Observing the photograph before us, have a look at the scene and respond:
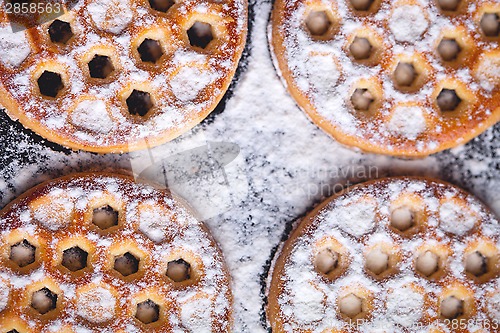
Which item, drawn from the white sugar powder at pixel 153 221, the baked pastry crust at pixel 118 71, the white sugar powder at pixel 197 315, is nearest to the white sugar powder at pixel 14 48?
the baked pastry crust at pixel 118 71

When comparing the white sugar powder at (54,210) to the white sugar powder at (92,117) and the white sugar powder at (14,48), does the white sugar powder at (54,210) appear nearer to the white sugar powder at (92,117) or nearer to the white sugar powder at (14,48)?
the white sugar powder at (92,117)

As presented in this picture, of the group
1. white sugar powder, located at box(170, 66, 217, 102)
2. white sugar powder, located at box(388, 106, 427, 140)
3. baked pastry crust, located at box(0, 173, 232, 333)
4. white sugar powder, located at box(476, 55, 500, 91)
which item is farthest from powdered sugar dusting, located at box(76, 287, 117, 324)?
white sugar powder, located at box(476, 55, 500, 91)

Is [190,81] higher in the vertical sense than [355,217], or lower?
higher

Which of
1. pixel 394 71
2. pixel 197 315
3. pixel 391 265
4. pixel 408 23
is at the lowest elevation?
pixel 197 315

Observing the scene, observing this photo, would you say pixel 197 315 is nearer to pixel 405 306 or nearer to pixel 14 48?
pixel 405 306

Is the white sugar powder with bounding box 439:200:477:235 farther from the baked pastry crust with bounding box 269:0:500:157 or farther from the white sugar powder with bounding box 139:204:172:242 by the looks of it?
the white sugar powder with bounding box 139:204:172:242

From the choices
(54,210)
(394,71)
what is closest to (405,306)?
(394,71)

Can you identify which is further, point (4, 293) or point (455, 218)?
point (455, 218)
